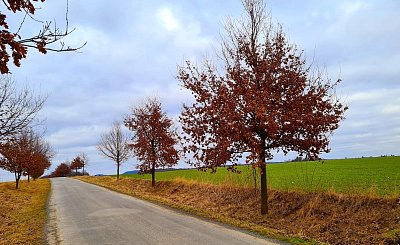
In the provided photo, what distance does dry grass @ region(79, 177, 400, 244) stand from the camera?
10.3 metres

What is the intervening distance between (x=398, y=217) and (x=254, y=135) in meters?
5.46

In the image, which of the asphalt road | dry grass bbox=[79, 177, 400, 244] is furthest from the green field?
the asphalt road

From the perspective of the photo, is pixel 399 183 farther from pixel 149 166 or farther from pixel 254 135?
pixel 149 166

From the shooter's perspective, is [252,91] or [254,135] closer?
[252,91]

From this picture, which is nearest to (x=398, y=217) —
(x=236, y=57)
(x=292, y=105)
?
(x=292, y=105)

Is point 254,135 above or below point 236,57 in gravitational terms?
below

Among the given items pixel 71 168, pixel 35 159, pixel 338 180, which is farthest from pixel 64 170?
pixel 338 180

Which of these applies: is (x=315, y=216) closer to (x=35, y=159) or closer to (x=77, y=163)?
(x=35, y=159)

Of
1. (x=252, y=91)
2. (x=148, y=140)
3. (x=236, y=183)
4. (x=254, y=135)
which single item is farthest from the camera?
(x=148, y=140)

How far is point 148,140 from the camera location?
30672 mm

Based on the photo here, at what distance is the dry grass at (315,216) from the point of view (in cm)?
1034

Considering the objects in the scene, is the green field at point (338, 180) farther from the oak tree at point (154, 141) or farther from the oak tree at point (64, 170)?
the oak tree at point (64, 170)

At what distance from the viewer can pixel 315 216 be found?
43.0ft

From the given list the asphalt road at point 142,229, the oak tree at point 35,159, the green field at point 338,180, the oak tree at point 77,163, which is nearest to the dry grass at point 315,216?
the green field at point 338,180
